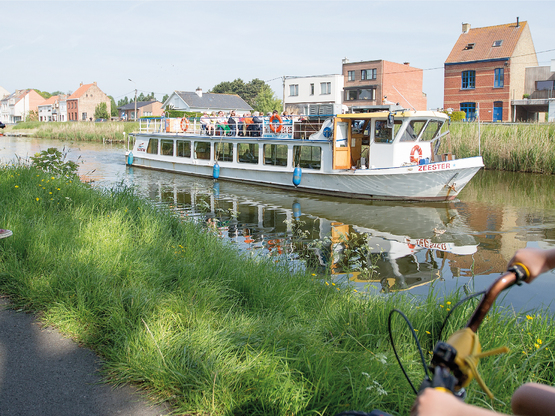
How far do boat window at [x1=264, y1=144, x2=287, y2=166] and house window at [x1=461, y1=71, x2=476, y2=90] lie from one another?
34.4 meters

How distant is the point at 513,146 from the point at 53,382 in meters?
24.1

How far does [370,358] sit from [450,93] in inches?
1992

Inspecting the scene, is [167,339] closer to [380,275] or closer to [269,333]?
[269,333]

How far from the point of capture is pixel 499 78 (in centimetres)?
4625

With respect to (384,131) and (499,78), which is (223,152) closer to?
(384,131)

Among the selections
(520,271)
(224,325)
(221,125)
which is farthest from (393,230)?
(221,125)

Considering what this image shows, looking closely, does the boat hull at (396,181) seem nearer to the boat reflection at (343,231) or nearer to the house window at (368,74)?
the boat reflection at (343,231)

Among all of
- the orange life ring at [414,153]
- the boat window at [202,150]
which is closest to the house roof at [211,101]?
the boat window at [202,150]

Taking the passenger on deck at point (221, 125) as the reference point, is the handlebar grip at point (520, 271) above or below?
below

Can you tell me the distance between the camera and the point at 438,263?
31.8ft

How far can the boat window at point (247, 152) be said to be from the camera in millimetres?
21938

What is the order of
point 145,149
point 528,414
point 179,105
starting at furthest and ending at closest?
point 179,105
point 145,149
point 528,414

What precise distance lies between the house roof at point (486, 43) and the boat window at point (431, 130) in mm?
34162

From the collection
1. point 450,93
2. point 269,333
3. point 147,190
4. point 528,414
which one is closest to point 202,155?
point 147,190
